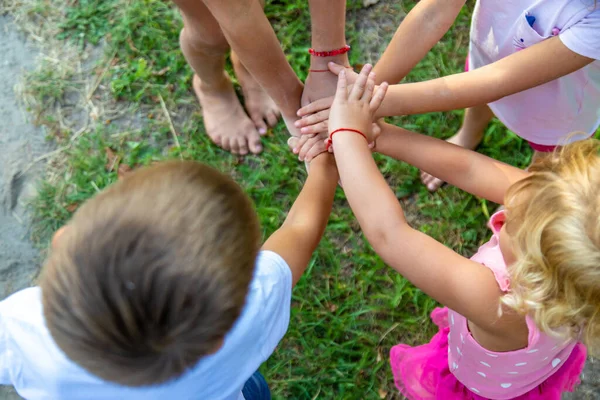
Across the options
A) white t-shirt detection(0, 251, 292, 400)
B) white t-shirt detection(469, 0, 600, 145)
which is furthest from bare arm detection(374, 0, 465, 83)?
white t-shirt detection(0, 251, 292, 400)

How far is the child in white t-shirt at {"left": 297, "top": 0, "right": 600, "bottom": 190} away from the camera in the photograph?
4.29 feet

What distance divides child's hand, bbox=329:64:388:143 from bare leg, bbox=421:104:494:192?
0.67 meters

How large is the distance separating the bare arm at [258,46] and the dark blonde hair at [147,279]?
611 mm

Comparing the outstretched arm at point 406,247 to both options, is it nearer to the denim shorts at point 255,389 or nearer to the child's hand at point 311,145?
the child's hand at point 311,145

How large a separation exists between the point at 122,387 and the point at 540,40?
1292 mm

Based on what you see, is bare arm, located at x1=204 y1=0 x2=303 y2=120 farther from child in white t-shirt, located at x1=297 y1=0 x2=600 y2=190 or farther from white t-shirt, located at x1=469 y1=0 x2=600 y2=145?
white t-shirt, located at x1=469 y1=0 x2=600 y2=145

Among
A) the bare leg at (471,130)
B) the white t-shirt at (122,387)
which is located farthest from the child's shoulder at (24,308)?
the bare leg at (471,130)

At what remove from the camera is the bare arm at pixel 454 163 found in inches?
56.5

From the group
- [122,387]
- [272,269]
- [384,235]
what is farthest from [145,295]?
[384,235]

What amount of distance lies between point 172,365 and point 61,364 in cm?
27

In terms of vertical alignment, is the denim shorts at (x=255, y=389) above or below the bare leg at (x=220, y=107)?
below

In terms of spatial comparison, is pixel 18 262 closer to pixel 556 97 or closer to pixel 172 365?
pixel 172 365

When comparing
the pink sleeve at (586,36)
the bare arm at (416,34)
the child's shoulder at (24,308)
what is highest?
the pink sleeve at (586,36)

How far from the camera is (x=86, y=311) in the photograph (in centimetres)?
81
